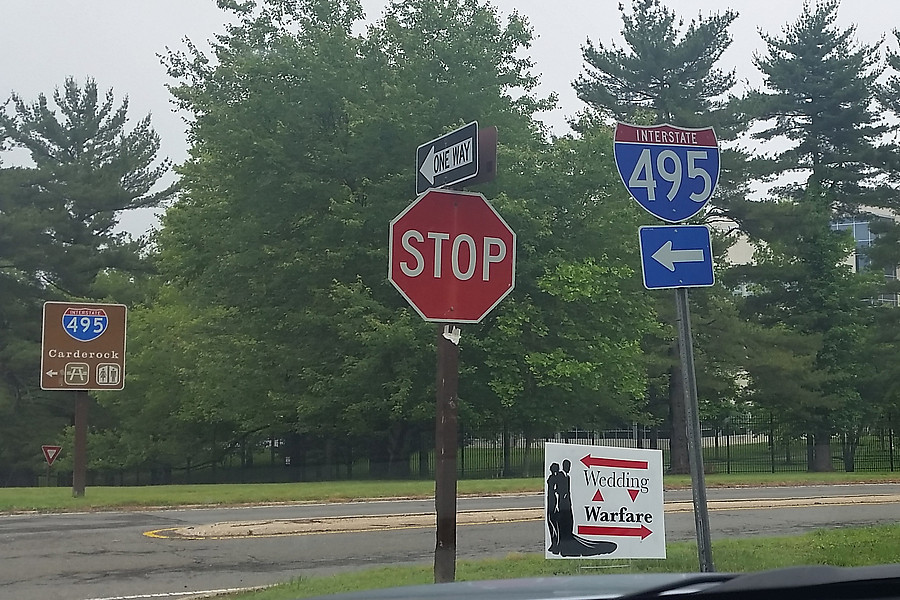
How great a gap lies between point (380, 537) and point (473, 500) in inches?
212

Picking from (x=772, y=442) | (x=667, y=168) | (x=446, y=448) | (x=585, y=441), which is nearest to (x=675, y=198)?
(x=667, y=168)

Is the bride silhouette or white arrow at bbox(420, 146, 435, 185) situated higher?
white arrow at bbox(420, 146, 435, 185)

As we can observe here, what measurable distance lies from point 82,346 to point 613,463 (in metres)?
14.2

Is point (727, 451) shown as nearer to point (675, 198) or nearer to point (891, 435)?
point (891, 435)

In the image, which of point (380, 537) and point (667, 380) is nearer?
point (380, 537)

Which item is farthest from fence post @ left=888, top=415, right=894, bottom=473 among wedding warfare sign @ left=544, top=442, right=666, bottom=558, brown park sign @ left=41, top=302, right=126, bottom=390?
wedding warfare sign @ left=544, top=442, right=666, bottom=558

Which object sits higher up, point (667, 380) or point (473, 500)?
point (667, 380)

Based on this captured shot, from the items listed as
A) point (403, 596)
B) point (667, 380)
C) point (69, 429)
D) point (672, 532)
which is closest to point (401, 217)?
point (403, 596)

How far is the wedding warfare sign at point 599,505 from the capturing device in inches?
275

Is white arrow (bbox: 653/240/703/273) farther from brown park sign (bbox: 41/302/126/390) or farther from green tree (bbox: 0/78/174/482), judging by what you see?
green tree (bbox: 0/78/174/482)

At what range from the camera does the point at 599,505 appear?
23.1ft

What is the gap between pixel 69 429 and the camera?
37.9 m

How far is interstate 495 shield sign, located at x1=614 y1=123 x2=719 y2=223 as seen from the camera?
6180 millimetres

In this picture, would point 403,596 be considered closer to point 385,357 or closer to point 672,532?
point 672,532
